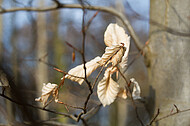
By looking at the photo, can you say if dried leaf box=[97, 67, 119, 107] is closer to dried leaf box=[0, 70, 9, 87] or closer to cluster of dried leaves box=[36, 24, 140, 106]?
cluster of dried leaves box=[36, 24, 140, 106]

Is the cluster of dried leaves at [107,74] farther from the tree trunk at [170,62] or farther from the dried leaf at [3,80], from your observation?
the tree trunk at [170,62]

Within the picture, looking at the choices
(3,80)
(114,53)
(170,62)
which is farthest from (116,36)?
(170,62)

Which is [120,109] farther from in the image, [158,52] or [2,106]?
[2,106]

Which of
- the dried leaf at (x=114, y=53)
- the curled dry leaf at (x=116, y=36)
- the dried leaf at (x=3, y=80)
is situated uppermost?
the curled dry leaf at (x=116, y=36)

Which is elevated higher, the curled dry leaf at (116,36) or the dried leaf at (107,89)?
the curled dry leaf at (116,36)

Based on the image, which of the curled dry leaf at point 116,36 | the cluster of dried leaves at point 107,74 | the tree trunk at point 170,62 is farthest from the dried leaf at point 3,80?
the tree trunk at point 170,62

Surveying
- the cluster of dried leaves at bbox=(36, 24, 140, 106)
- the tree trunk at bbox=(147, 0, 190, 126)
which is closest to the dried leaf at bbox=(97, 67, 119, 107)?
the cluster of dried leaves at bbox=(36, 24, 140, 106)
